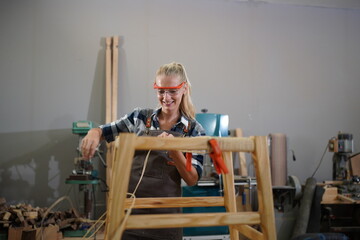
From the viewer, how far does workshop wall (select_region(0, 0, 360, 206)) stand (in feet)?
10.6

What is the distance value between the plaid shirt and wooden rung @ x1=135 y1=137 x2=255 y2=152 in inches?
20.7

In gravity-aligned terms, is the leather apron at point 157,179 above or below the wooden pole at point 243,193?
above

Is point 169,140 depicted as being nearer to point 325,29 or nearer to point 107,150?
point 107,150

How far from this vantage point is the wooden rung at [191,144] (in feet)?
2.49

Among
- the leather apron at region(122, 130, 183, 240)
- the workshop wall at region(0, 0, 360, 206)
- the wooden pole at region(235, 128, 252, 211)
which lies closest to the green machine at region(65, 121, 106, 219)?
the workshop wall at region(0, 0, 360, 206)

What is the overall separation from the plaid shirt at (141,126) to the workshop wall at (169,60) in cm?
191

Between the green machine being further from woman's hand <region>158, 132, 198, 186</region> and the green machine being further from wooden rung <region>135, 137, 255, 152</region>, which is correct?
wooden rung <region>135, 137, 255, 152</region>

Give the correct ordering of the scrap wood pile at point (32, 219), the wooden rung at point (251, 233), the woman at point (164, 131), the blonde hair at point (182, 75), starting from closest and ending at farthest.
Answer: the wooden rung at point (251, 233)
the woman at point (164, 131)
the blonde hair at point (182, 75)
the scrap wood pile at point (32, 219)

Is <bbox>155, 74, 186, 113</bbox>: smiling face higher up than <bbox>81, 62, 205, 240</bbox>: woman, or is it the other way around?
<bbox>155, 74, 186, 113</bbox>: smiling face

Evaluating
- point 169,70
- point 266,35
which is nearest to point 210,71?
point 266,35

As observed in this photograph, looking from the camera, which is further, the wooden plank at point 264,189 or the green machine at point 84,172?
the green machine at point 84,172

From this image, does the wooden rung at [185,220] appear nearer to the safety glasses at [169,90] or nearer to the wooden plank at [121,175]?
the wooden plank at [121,175]

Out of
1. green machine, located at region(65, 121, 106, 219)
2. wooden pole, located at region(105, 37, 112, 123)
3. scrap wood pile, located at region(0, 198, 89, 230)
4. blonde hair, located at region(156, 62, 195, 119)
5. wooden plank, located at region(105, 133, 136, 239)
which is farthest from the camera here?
wooden pole, located at region(105, 37, 112, 123)

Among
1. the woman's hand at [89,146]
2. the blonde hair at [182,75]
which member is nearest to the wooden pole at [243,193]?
the blonde hair at [182,75]
